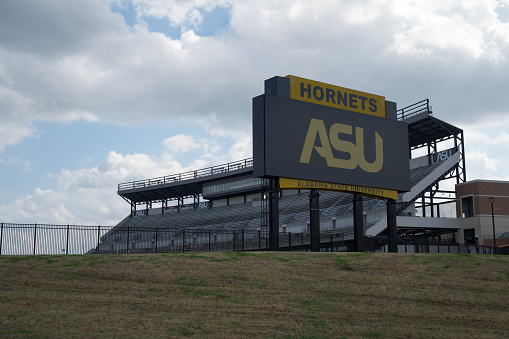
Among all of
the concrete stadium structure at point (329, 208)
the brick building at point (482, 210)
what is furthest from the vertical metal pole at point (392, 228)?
the brick building at point (482, 210)

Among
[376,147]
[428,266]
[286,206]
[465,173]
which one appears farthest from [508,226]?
[428,266]

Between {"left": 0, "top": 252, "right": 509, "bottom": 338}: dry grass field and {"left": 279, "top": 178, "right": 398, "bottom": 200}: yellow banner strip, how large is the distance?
14.5 feet

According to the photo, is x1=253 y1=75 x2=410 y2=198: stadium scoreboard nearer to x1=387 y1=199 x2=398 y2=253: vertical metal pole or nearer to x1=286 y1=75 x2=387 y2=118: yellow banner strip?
x1=286 y1=75 x2=387 y2=118: yellow banner strip

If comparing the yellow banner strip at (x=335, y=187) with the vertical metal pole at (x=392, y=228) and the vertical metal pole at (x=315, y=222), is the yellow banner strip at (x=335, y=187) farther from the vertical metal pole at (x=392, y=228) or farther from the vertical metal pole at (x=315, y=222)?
the vertical metal pole at (x=392, y=228)

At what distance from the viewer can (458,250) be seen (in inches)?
1487

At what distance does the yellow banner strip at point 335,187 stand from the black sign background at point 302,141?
0.27 meters

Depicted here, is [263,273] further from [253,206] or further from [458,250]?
[253,206]

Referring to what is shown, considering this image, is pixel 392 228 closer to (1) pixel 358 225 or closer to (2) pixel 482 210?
(1) pixel 358 225

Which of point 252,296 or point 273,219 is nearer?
point 252,296

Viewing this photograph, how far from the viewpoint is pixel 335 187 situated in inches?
1125

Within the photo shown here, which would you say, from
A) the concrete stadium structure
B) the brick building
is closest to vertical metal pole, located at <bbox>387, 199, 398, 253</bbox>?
the concrete stadium structure

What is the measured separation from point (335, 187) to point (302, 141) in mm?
3154

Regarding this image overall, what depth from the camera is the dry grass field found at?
557 inches

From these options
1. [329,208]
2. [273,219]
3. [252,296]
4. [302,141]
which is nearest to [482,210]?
[329,208]
